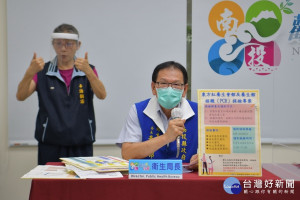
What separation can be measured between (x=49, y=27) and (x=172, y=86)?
5.74 ft

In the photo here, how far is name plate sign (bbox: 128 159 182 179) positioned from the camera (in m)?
1.39

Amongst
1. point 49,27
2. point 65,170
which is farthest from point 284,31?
point 49,27

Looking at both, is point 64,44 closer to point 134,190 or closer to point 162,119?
point 162,119

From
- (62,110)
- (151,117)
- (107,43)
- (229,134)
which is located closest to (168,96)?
(151,117)

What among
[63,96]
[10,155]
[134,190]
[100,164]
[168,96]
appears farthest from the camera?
Result: [10,155]

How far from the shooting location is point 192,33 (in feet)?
11.0

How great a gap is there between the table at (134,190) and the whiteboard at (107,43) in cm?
193

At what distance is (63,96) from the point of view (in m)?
2.69

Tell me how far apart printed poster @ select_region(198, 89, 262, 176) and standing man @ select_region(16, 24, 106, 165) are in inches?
55.1

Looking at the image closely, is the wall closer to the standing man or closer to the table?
the standing man

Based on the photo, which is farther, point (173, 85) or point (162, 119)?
point (162, 119)

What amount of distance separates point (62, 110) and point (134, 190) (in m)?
1.45

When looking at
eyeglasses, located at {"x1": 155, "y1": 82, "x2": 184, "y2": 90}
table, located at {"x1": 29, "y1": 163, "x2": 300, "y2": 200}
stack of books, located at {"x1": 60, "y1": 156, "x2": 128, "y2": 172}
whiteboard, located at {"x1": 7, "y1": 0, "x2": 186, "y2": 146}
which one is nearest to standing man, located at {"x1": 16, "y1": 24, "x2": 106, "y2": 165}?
whiteboard, located at {"x1": 7, "y1": 0, "x2": 186, "y2": 146}

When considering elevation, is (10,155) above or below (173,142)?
below
